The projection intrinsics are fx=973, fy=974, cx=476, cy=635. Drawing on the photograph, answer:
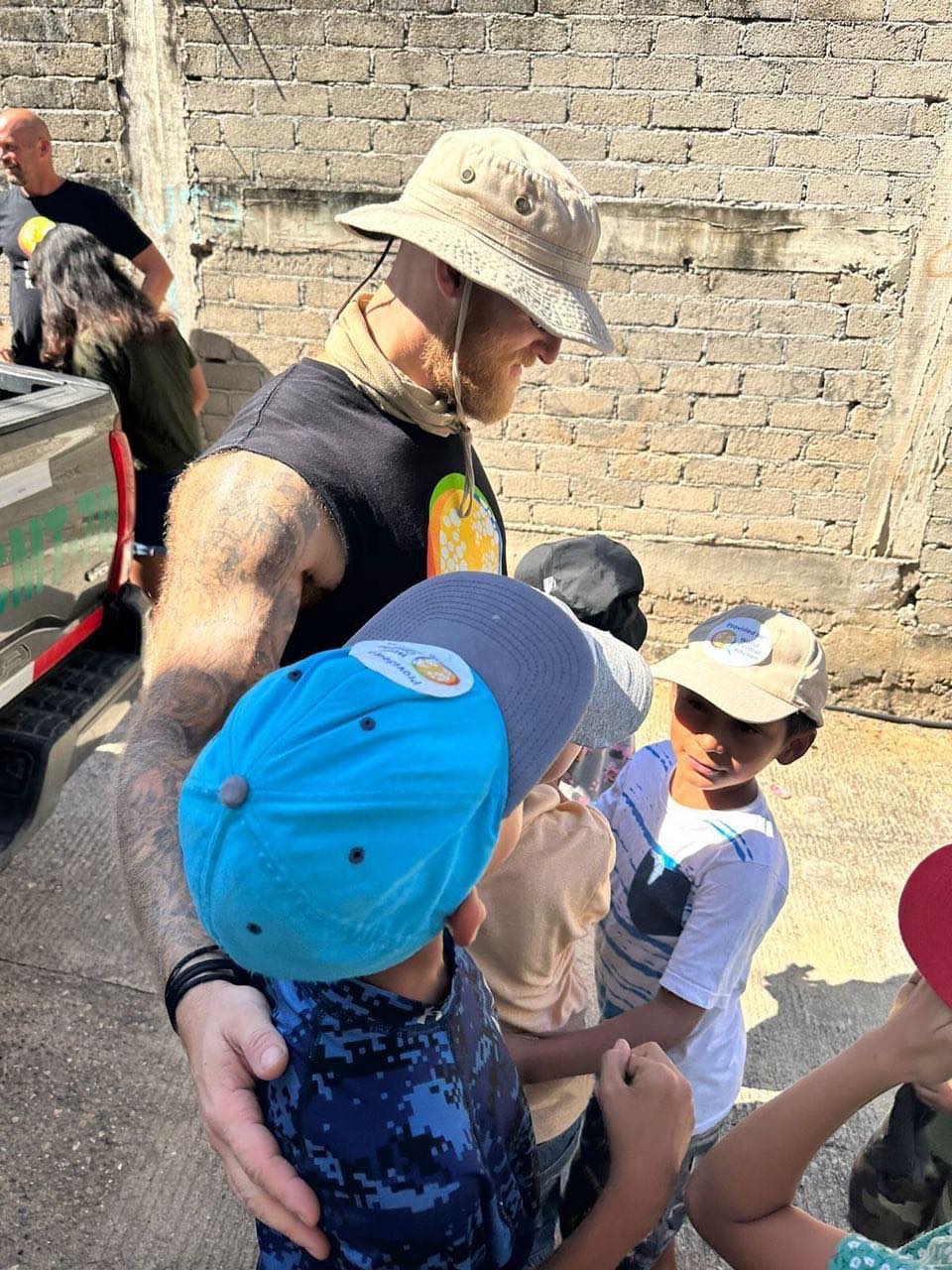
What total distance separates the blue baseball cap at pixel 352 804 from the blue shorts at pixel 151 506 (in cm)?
334

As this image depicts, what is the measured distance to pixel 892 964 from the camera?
10.4 ft

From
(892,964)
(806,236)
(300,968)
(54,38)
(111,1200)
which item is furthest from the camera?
(54,38)

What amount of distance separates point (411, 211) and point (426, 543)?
674 millimetres

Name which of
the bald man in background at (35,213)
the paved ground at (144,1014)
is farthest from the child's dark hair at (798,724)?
the bald man in background at (35,213)

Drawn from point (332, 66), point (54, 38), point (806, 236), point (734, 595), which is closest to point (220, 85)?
point (332, 66)

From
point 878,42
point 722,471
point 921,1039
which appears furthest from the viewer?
point 722,471

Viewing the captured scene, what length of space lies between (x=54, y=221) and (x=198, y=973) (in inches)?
159

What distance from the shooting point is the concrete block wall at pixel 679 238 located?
3781mm

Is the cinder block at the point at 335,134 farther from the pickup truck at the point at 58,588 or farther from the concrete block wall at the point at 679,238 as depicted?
the pickup truck at the point at 58,588

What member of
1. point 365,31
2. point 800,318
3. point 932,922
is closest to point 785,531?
point 800,318

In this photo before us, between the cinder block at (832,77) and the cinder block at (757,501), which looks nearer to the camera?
the cinder block at (832,77)

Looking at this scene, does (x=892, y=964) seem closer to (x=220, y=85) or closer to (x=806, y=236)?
(x=806, y=236)

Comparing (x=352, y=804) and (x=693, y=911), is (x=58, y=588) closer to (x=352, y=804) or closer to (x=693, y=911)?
(x=693, y=911)

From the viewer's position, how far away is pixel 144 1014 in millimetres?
2828
